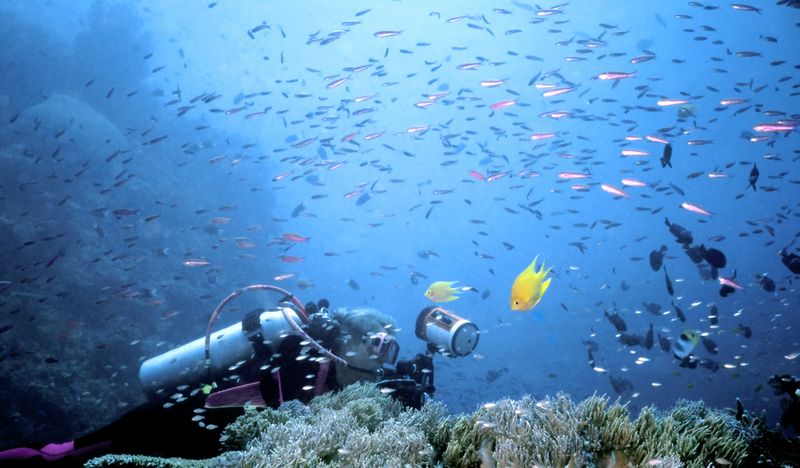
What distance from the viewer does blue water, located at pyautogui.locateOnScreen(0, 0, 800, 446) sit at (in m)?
12.5

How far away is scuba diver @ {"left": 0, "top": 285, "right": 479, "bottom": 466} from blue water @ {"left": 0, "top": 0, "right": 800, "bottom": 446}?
3117 mm

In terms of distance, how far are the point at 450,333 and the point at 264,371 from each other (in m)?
2.41

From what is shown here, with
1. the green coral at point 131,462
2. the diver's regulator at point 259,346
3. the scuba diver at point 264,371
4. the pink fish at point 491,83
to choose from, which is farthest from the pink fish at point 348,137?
the green coral at point 131,462

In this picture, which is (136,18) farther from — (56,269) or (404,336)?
(404,336)

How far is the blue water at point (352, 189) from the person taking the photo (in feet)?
41.0

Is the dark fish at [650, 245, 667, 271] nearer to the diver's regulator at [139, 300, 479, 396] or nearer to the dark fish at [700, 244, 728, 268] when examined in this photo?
the dark fish at [700, 244, 728, 268]

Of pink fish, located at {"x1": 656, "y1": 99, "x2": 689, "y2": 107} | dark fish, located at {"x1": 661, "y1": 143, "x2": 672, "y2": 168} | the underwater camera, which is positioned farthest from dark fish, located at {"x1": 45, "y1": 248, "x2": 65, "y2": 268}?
pink fish, located at {"x1": 656, "y1": 99, "x2": 689, "y2": 107}

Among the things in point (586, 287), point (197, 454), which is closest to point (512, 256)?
point (586, 287)

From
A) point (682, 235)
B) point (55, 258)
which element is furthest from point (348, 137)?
point (55, 258)

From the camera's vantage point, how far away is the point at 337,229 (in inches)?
4117

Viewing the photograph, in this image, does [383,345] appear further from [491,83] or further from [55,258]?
[55,258]

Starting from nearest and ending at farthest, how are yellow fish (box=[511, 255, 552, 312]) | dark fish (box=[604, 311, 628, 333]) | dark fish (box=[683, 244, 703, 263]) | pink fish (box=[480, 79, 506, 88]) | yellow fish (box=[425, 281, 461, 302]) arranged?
1. yellow fish (box=[511, 255, 552, 312])
2. dark fish (box=[683, 244, 703, 263])
3. yellow fish (box=[425, 281, 461, 302])
4. dark fish (box=[604, 311, 628, 333])
5. pink fish (box=[480, 79, 506, 88])

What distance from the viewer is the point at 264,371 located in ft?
15.6

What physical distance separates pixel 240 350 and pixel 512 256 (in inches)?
4054
